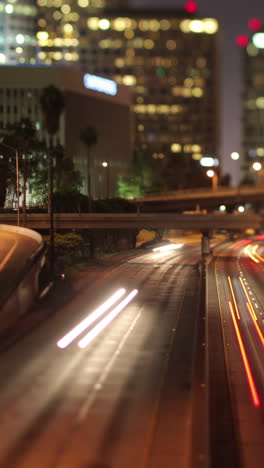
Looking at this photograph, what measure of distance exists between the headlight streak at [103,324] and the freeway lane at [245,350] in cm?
778

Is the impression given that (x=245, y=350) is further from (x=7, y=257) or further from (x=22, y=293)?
(x=7, y=257)

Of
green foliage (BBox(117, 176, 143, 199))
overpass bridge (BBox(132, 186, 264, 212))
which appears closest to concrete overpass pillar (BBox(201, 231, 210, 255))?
overpass bridge (BBox(132, 186, 264, 212))

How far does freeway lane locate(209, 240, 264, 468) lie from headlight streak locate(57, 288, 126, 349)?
28.8 ft

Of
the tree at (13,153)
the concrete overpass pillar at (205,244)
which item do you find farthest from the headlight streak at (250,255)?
the tree at (13,153)

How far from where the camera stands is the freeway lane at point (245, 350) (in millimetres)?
24078

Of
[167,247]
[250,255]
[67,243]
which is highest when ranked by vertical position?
[67,243]

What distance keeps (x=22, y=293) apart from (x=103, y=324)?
21.4 ft

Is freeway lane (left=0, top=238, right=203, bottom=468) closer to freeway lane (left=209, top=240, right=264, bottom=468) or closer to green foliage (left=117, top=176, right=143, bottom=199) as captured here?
freeway lane (left=209, top=240, right=264, bottom=468)

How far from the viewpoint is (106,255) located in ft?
281

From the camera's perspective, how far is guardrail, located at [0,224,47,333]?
39188 mm

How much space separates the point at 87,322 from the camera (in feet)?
135

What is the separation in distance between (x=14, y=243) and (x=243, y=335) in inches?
986

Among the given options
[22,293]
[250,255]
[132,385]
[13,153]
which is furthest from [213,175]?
[132,385]

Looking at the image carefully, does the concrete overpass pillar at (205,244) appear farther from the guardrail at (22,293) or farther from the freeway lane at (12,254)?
the guardrail at (22,293)
